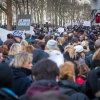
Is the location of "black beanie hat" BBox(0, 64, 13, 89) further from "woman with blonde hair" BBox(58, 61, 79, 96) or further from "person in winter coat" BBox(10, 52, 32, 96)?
"person in winter coat" BBox(10, 52, 32, 96)

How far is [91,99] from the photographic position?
435cm

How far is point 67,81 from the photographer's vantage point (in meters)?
4.38

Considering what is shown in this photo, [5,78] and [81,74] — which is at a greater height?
[5,78]

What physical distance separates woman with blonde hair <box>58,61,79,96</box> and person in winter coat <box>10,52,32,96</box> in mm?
629

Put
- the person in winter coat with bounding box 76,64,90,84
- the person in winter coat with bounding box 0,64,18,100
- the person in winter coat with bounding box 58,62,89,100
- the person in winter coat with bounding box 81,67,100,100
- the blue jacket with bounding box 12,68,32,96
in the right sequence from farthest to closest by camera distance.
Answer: the person in winter coat with bounding box 76,64,90,84 < the blue jacket with bounding box 12,68,32,96 < the person in winter coat with bounding box 81,67,100,100 < the person in winter coat with bounding box 58,62,89,100 < the person in winter coat with bounding box 0,64,18,100

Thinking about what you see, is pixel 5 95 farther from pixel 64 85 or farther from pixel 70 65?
pixel 70 65

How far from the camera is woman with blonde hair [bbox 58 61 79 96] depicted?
4102mm

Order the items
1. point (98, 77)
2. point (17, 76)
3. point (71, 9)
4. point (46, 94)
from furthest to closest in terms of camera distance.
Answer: point (71, 9) < point (17, 76) < point (98, 77) < point (46, 94)

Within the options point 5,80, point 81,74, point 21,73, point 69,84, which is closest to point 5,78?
point 5,80

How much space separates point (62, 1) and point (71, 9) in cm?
1519

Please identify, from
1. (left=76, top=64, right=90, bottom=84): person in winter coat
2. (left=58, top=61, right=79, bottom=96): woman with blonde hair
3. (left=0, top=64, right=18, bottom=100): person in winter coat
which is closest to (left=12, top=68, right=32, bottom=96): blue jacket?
(left=58, top=61, right=79, bottom=96): woman with blonde hair

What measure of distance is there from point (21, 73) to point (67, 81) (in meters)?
0.92

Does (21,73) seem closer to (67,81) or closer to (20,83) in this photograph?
(20,83)

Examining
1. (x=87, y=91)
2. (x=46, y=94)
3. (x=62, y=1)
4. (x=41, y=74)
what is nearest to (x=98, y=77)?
(x=87, y=91)
